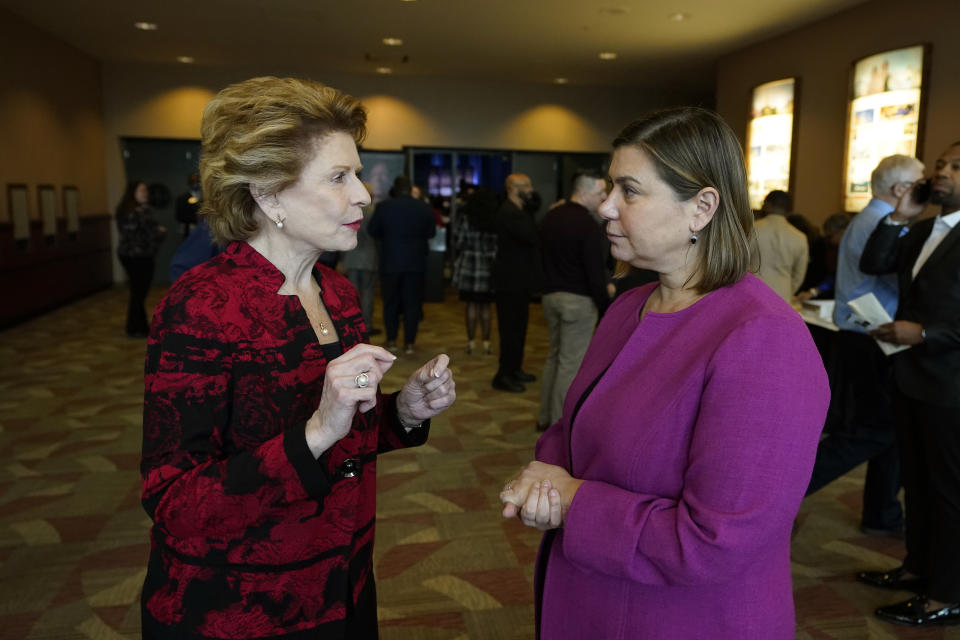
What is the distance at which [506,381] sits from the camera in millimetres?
5945

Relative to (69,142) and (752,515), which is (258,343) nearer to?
(752,515)

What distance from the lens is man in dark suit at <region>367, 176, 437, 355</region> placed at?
694cm

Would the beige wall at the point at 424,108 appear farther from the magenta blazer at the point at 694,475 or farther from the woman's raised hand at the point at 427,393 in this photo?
the magenta blazer at the point at 694,475

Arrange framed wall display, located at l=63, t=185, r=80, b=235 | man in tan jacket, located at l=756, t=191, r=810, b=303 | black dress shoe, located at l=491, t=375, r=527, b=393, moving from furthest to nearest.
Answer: framed wall display, located at l=63, t=185, r=80, b=235 < black dress shoe, located at l=491, t=375, r=527, b=393 < man in tan jacket, located at l=756, t=191, r=810, b=303

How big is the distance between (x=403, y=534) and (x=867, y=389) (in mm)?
2194

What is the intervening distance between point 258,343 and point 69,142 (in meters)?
11.2

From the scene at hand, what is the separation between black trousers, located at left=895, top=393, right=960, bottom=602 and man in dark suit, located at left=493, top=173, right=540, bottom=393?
3.21 meters

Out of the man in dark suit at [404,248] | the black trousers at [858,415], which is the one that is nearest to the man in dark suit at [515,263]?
the man in dark suit at [404,248]

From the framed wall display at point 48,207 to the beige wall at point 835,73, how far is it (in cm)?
922

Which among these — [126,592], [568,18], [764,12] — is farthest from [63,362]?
[764,12]

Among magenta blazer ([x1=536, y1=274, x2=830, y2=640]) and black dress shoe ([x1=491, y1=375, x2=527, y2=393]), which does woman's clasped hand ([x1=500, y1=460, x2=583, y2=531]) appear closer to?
magenta blazer ([x1=536, y1=274, x2=830, y2=640])

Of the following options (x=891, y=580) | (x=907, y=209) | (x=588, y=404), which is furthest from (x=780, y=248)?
(x=588, y=404)

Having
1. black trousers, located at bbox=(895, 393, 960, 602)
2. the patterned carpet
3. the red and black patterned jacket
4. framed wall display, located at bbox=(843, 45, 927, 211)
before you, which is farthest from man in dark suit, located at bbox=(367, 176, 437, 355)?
the red and black patterned jacket

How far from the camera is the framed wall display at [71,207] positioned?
34.3ft
